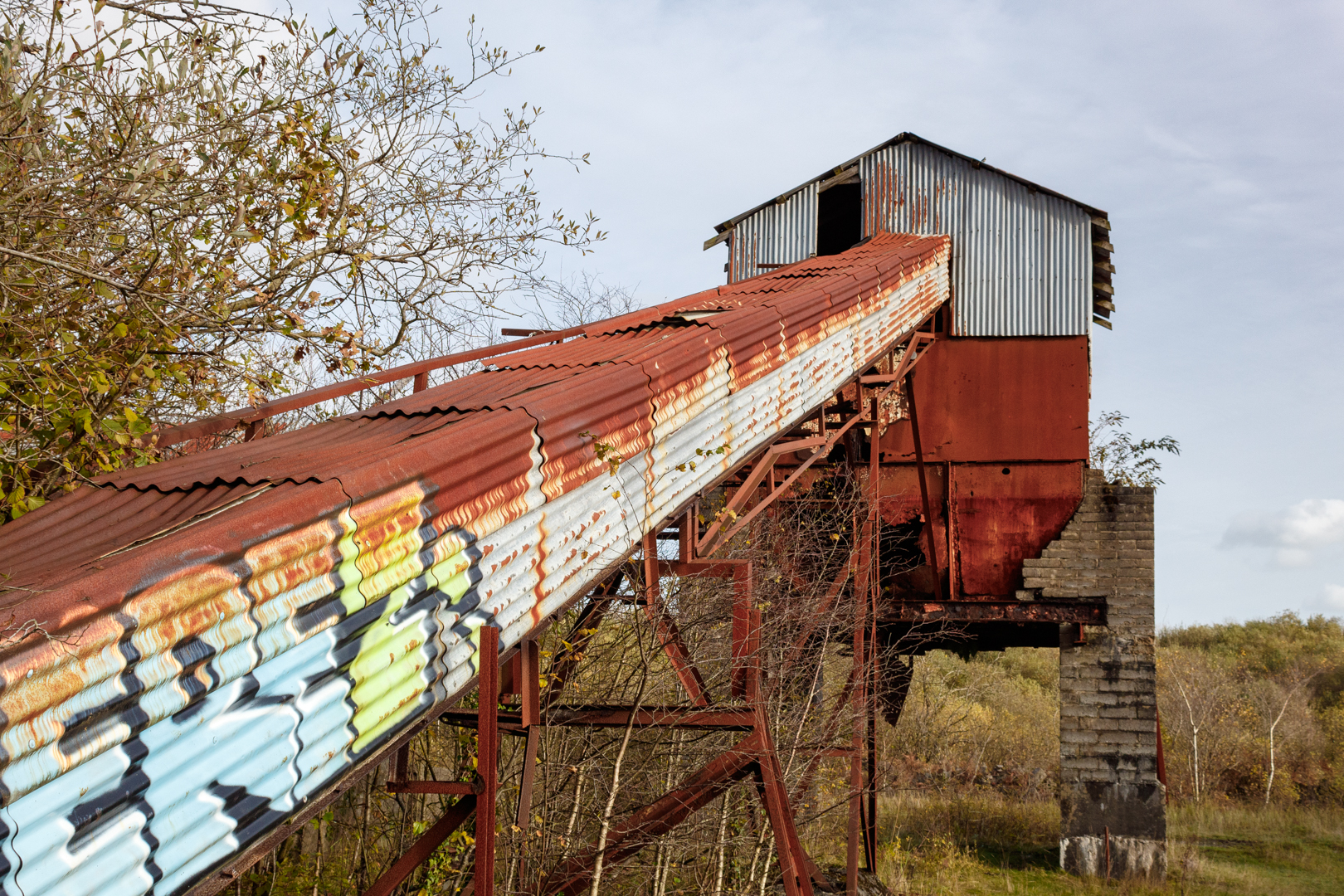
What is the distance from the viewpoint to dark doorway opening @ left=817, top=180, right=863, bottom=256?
1770cm

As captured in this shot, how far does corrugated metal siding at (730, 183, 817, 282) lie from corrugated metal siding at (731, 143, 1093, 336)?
88 centimetres

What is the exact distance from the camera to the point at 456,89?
7105 millimetres

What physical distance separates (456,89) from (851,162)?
9386mm

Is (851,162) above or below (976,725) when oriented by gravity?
above

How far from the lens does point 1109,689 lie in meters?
13.7

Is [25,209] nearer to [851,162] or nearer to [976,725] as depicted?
[851,162]

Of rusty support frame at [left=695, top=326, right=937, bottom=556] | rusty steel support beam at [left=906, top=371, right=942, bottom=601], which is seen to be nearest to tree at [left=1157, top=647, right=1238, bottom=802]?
rusty steel support beam at [left=906, top=371, right=942, bottom=601]

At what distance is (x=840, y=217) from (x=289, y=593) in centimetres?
1614

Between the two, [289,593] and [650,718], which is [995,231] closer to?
[650,718]

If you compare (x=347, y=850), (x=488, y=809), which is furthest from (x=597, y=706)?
(x=347, y=850)

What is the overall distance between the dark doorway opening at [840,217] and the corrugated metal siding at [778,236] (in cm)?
203

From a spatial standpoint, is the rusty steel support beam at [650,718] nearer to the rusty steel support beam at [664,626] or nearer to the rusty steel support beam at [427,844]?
the rusty steel support beam at [664,626]

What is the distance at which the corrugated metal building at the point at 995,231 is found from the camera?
14469 millimetres

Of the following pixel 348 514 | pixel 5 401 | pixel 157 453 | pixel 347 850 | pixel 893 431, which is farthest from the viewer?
pixel 893 431
